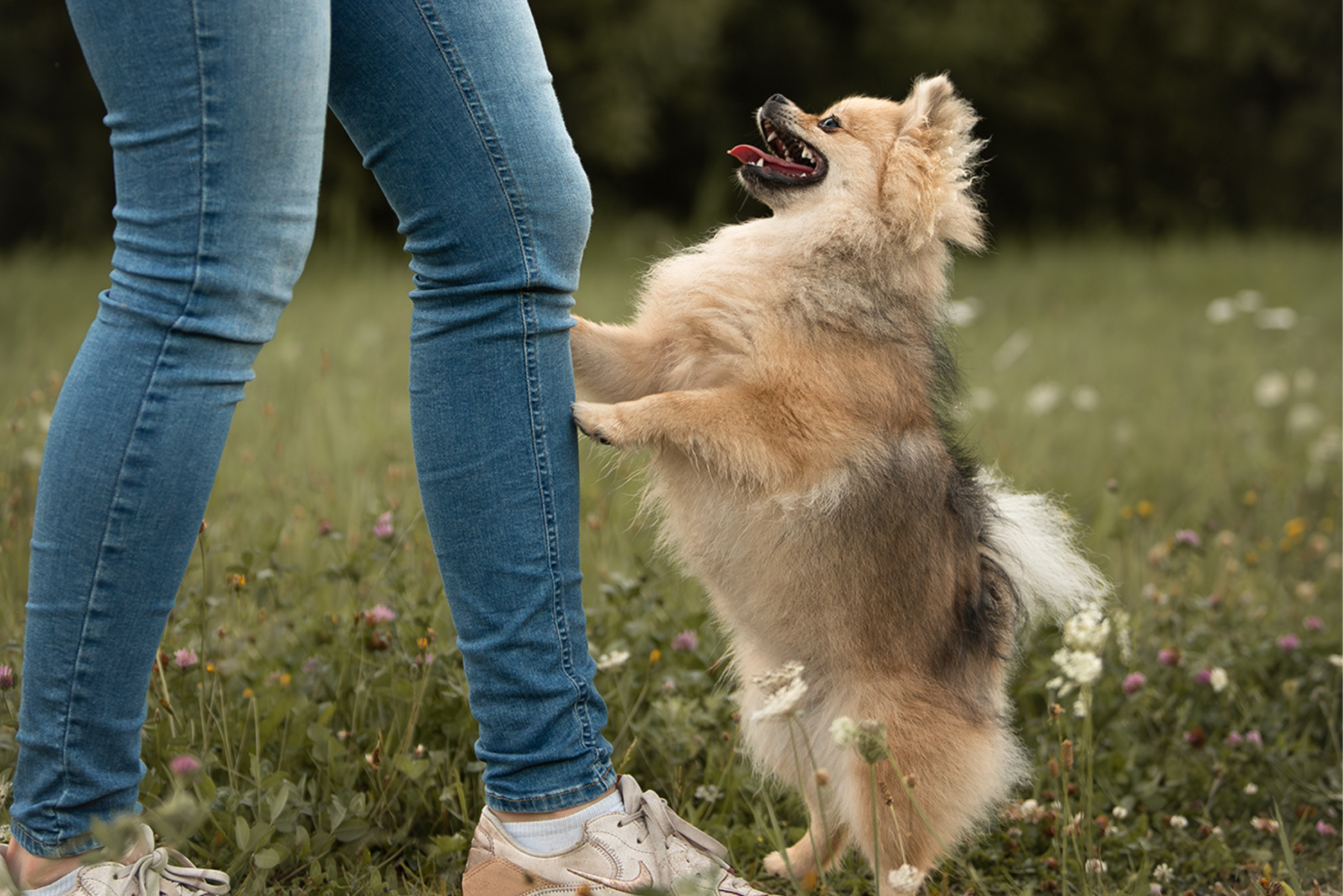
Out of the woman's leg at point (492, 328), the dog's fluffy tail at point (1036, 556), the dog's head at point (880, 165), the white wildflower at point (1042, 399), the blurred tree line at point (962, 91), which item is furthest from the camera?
the blurred tree line at point (962, 91)

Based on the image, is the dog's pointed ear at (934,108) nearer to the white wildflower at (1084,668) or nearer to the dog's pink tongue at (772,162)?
the dog's pink tongue at (772,162)

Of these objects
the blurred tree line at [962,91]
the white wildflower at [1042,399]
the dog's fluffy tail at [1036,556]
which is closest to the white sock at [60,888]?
the dog's fluffy tail at [1036,556]

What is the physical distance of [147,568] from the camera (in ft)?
4.75

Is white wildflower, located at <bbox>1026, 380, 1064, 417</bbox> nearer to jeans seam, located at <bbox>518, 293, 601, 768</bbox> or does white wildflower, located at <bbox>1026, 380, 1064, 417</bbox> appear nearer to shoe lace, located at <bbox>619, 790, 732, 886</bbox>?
shoe lace, located at <bbox>619, 790, 732, 886</bbox>

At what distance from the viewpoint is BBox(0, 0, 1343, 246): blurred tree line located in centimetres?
1037

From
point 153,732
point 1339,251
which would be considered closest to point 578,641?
point 153,732

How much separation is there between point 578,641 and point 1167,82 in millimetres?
15885

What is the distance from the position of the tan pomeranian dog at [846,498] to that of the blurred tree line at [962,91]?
7765 millimetres

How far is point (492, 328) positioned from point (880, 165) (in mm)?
1121

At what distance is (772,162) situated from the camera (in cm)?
245

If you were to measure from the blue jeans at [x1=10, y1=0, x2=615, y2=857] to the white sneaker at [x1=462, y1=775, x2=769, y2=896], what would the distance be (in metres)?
0.05

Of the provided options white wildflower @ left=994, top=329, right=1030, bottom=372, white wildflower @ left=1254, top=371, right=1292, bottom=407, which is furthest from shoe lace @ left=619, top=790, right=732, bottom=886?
white wildflower @ left=994, top=329, right=1030, bottom=372

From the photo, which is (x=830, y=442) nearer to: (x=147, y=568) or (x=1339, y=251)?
(x=147, y=568)

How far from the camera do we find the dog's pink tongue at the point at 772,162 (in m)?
2.44
